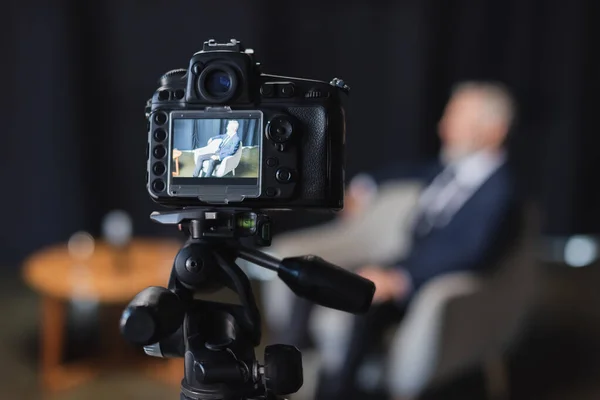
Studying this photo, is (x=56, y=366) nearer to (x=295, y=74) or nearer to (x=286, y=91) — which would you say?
(x=286, y=91)

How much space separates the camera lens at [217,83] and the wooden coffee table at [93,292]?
4.99 ft

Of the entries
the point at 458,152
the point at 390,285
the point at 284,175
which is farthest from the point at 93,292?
the point at 284,175

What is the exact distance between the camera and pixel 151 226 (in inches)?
144

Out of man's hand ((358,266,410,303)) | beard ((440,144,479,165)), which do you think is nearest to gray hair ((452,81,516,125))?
beard ((440,144,479,165))

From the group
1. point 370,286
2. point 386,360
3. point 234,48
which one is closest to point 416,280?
point 386,360

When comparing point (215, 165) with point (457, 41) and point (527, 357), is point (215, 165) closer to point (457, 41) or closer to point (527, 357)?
point (527, 357)

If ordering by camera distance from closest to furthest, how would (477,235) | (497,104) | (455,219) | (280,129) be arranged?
1. (280,129)
2. (477,235)
3. (455,219)
4. (497,104)

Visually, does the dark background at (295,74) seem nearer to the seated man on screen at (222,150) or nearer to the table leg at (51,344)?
the table leg at (51,344)

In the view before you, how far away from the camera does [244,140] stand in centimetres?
77

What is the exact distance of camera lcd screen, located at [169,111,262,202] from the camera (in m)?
0.77

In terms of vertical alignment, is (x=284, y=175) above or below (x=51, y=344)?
above

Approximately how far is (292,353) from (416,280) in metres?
1.35

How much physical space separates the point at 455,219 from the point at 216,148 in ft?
5.09

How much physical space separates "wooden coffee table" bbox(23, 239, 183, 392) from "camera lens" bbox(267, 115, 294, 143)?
1.54 meters
